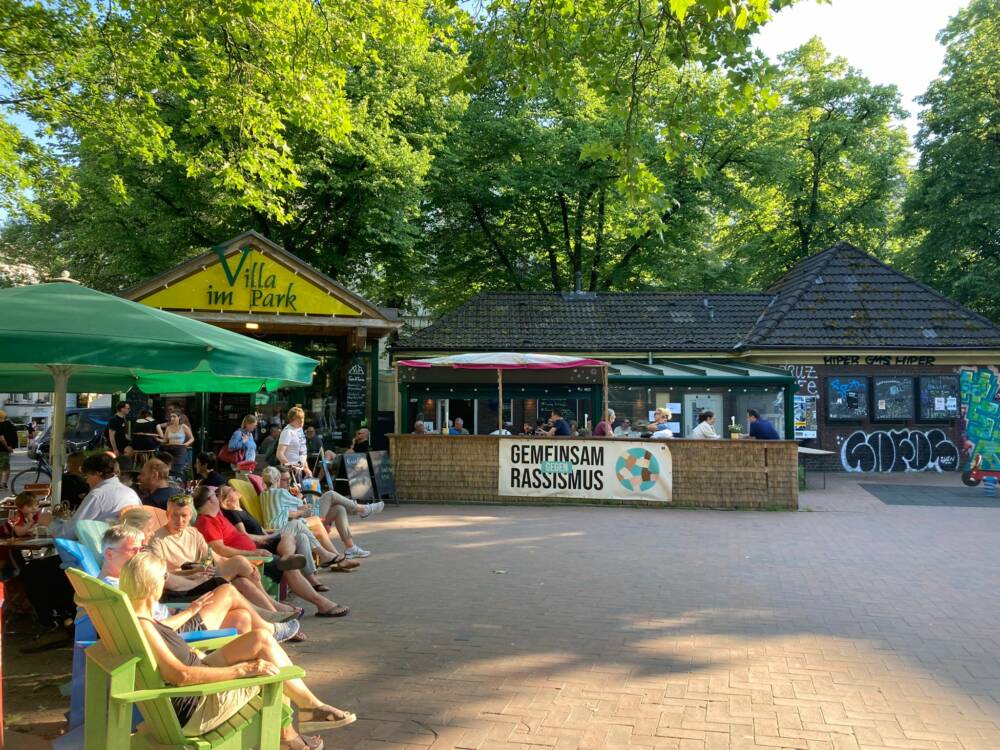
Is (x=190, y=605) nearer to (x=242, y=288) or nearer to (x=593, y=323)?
(x=242, y=288)

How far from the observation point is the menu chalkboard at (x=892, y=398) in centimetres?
1955

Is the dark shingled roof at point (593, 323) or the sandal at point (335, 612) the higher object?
the dark shingled roof at point (593, 323)

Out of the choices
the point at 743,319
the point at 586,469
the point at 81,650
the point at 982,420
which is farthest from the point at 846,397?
the point at 81,650

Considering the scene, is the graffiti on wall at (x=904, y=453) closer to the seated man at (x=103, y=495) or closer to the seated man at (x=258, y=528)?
the seated man at (x=258, y=528)

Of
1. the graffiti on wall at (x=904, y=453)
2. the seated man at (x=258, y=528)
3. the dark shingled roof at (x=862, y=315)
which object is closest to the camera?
the seated man at (x=258, y=528)

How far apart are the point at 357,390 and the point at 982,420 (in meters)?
13.6

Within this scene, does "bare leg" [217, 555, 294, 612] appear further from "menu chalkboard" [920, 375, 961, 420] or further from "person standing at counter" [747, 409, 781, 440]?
"menu chalkboard" [920, 375, 961, 420]

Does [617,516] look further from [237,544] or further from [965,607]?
[237,544]

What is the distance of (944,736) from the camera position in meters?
4.21

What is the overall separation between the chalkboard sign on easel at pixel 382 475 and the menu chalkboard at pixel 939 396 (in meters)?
13.8

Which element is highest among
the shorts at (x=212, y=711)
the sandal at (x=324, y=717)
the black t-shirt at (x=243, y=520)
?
the black t-shirt at (x=243, y=520)

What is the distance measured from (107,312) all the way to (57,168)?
9774 mm

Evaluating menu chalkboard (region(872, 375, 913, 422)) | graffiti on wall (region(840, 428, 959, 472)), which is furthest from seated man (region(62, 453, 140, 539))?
menu chalkboard (region(872, 375, 913, 422))

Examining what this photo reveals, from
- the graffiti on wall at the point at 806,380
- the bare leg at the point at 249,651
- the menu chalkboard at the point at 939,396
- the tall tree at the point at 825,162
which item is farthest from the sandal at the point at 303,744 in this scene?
the tall tree at the point at 825,162
